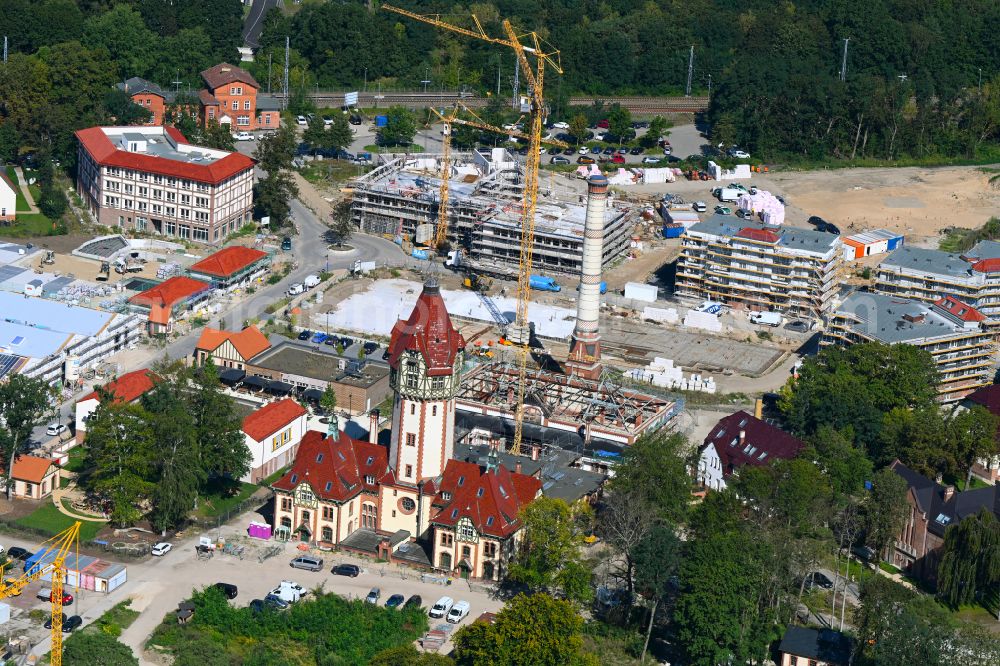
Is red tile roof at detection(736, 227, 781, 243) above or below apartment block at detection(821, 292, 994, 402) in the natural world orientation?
above

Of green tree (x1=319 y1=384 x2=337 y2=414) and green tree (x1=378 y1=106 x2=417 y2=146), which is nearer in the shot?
green tree (x1=319 y1=384 x2=337 y2=414)

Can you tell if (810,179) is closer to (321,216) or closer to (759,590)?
(321,216)

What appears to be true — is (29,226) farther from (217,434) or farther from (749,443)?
(749,443)

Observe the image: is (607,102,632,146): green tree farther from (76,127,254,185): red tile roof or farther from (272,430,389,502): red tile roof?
(272,430,389,502): red tile roof

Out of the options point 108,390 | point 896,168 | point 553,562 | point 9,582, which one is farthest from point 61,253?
point 896,168

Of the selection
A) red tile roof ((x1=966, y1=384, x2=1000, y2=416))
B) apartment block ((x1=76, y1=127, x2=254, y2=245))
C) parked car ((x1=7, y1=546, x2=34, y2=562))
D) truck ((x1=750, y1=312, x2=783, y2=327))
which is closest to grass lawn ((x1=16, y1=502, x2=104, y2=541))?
parked car ((x1=7, y1=546, x2=34, y2=562))
